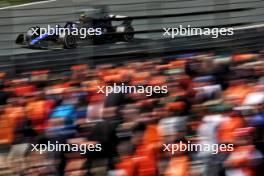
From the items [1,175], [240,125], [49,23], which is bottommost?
[1,175]

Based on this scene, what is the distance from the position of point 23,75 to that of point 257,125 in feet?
13.7

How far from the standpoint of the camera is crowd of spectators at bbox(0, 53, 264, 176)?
517 cm

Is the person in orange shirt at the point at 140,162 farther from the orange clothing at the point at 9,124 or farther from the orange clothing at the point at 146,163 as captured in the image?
the orange clothing at the point at 9,124

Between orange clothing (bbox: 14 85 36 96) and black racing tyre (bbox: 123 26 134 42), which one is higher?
black racing tyre (bbox: 123 26 134 42)

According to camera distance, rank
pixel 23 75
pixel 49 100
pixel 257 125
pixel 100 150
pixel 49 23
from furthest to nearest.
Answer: pixel 49 23 → pixel 23 75 → pixel 49 100 → pixel 100 150 → pixel 257 125

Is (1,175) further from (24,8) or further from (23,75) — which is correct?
(24,8)

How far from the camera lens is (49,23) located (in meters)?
8.90

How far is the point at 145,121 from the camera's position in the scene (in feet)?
18.8

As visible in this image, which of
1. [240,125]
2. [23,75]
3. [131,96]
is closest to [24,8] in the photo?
[23,75]
